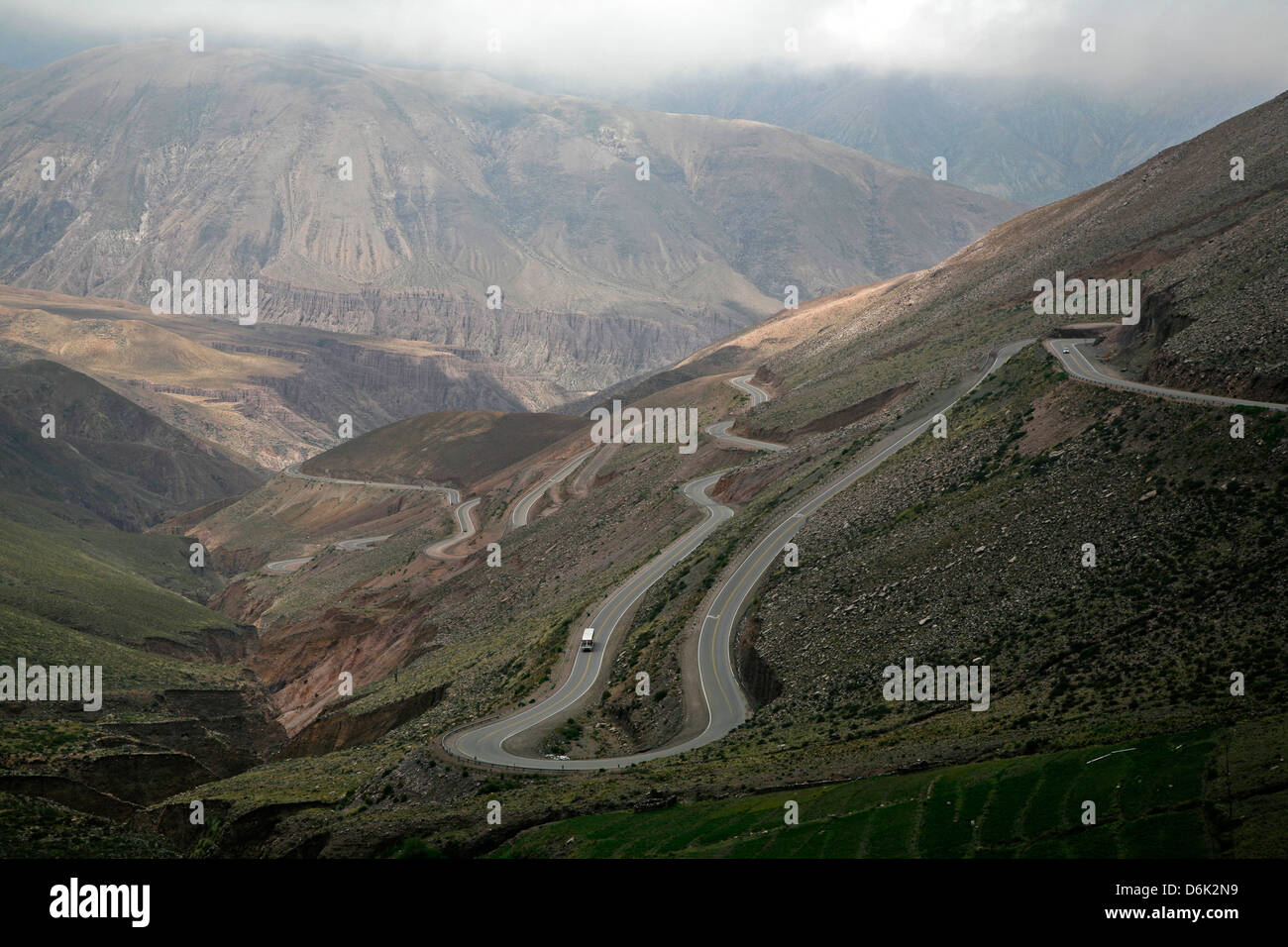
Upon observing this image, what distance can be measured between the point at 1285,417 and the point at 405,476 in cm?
12888

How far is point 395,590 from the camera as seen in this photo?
293 ft

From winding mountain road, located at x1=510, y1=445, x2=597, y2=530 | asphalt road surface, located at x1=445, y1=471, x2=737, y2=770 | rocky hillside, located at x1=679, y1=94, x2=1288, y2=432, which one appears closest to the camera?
asphalt road surface, located at x1=445, y1=471, x2=737, y2=770

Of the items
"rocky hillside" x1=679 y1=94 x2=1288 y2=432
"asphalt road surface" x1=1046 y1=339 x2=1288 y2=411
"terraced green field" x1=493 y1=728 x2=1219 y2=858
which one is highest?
"rocky hillside" x1=679 y1=94 x2=1288 y2=432

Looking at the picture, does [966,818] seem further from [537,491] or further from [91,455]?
[91,455]

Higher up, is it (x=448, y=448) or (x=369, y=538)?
(x=448, y=448)

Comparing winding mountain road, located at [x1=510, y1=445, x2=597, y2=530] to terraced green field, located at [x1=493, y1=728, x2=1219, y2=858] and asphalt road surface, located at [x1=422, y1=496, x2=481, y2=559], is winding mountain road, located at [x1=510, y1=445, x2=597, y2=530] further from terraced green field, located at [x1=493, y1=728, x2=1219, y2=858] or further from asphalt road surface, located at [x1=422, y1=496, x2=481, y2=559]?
terraced green field, located at [x1=493, y1=728, x2=1219, y2=858]

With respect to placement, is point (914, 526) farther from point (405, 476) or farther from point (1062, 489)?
point (405, 476)

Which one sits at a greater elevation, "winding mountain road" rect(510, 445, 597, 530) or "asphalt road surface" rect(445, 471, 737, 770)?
"winding mountain road" rect(510, 445, 597, 530)

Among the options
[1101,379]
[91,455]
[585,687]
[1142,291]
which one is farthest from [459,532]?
[91,455]

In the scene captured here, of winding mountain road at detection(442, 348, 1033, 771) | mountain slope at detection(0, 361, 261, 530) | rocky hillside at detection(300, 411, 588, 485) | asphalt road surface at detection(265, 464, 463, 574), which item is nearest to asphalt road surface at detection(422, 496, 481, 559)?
asphalt road surface at detection(265, 464, 463, 574)

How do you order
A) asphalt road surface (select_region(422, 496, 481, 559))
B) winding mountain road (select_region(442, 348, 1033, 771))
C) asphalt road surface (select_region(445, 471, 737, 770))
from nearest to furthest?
asphalt road surface (select_region(445, 471, 737, 770)), winding mountain road (select_region(442, 348, 1033, 771)), asphalt road surface (select_region(422, 496, 481, 559))

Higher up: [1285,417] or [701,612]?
[1285,417]

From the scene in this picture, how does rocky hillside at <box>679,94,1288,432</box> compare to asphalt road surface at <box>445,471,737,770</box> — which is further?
rocky hillside at <box>679,94,1288,432</box>
